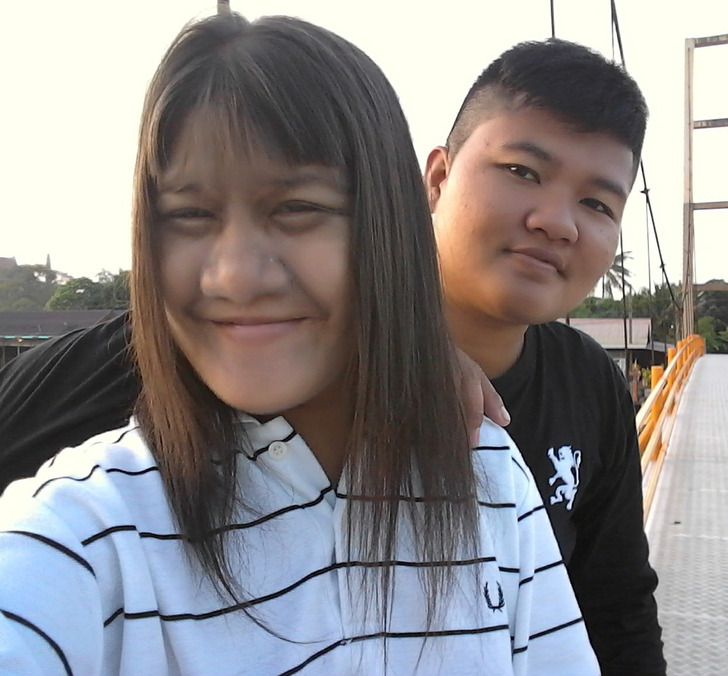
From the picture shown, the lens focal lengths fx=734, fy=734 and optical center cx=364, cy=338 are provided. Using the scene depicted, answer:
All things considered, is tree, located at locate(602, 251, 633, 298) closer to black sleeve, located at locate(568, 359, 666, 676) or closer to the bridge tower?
black sleeve, located at locate(568, 359, 666, 676)

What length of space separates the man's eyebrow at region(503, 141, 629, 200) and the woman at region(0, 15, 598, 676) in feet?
1.12

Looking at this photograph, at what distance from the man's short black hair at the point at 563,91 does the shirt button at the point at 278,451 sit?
24.0 inches

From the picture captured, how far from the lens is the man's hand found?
0.75 metres

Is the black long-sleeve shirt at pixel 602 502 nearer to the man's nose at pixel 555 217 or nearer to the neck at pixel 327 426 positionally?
the man's nose at pixel 555 217

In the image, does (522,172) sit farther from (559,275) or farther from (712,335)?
(712,335)

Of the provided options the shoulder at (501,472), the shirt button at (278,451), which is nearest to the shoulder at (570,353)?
the shoulder at (501,472)

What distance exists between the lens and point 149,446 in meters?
0.63

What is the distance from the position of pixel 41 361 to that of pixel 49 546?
474mm

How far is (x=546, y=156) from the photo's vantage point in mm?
953

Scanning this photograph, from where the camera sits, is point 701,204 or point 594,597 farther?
point 701,204

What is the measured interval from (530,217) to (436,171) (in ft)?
0.72

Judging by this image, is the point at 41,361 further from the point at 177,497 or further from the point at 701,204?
the point at 701,204

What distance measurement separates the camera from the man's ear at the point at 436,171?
1090 mm

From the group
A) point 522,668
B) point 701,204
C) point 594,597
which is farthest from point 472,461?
point 701,204
